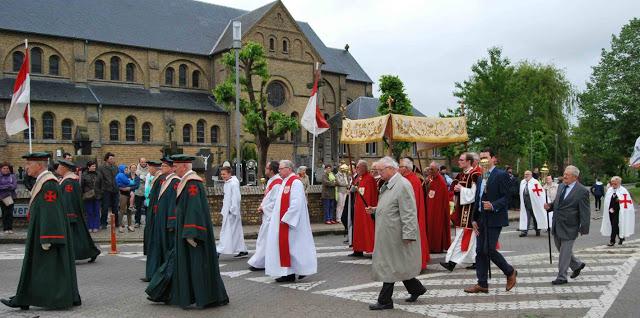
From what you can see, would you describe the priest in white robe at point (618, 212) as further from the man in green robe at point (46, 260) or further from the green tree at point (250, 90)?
the green tree at point (250, 90)

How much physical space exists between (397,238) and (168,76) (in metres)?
46.8

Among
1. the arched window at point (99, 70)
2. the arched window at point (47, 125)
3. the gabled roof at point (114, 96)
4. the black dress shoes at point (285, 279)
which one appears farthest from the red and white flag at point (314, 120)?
the arched window at point (99, 70)

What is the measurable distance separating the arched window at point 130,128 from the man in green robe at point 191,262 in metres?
40.2

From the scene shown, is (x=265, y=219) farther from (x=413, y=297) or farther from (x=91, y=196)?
(x=91, y=196)

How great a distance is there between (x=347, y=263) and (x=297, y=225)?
7.62ft

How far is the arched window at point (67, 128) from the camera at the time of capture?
140ft

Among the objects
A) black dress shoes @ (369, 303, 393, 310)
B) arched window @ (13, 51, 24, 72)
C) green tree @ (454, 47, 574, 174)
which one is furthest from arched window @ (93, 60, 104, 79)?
black dress shoes @ (369, 303, 393, 310)

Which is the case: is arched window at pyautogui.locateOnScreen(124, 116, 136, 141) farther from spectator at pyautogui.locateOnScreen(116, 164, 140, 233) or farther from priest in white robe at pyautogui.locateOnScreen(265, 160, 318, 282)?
priest in white robe at pyautogui.locateOnScreen(265, 160, 318, 282)

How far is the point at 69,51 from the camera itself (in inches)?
1780

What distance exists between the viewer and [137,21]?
50.3m

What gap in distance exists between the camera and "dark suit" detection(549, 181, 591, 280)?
8883 mm

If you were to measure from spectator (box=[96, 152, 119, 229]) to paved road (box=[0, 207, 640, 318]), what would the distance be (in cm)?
392

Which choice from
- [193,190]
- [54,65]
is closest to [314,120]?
[193,190]

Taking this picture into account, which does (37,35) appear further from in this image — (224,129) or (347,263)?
(347,263)
